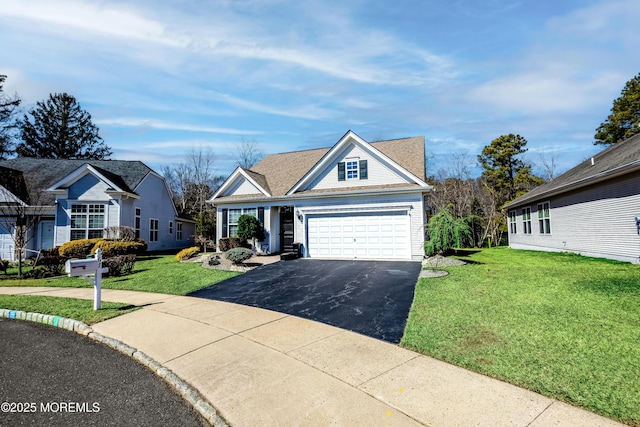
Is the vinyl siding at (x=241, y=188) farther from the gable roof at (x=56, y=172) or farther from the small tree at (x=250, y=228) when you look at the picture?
the gable roof at (x=56, y=172)

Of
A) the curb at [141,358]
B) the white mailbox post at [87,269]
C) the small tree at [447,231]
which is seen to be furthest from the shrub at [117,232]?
the small tree at [447,231]

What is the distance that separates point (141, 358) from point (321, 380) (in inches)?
114

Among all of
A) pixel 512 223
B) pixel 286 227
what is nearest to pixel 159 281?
pixel 286 227

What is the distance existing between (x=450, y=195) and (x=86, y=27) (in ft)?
98.9

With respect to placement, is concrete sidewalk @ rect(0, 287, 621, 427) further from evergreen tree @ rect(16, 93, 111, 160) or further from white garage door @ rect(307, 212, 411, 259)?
evergreen tree @ rect(16, 93, 111, 160)

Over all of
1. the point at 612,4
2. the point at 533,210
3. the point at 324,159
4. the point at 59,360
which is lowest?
the point at 59,360

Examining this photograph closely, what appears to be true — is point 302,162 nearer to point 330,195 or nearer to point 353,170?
point 353,170

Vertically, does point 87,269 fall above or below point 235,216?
below

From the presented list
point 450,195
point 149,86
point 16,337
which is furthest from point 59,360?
point 450,195

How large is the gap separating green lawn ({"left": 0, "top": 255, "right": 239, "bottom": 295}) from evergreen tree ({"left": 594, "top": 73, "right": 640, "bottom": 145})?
3554 centimetres

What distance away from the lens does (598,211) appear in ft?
43.8

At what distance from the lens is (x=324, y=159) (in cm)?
1644

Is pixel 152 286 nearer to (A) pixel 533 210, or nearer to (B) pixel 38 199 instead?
(B) pixel 38 199

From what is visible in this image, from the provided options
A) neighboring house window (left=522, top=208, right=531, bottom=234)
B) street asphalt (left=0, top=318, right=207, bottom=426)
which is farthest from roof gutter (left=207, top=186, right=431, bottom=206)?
street asphalt (left=0, top=318, right=207, bottom=426)
